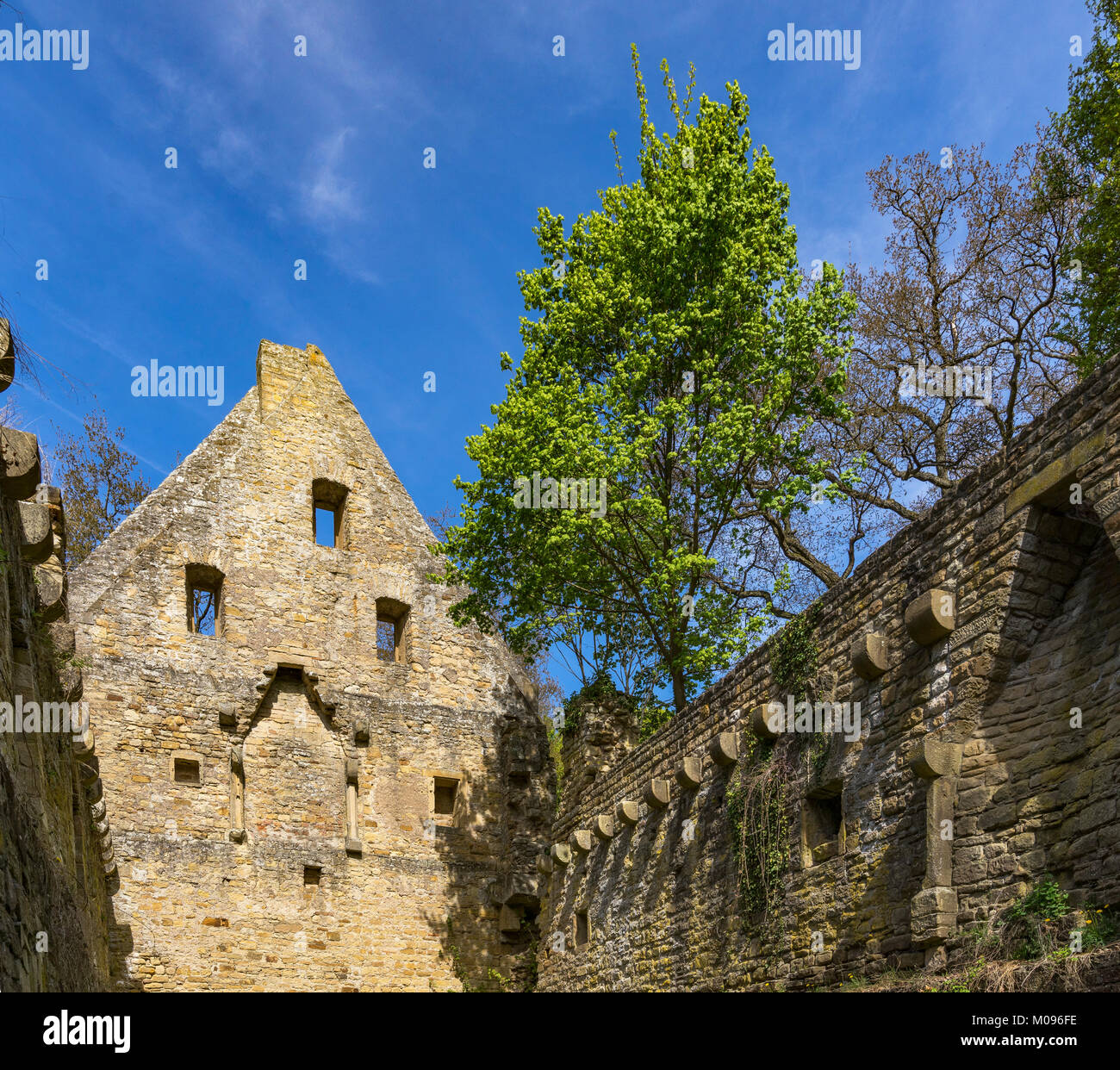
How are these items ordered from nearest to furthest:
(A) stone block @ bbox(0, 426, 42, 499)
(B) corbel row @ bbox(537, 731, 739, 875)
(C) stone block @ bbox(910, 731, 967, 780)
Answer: (A) stone block @ bbox(0, 426, 42, 499) < (C) stone block @ bbox(910, 731, 967, 780) < (B) corbel row @ bbox(537, 731, 739, 875)

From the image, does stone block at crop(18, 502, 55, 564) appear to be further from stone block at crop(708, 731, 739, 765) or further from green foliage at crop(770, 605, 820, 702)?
stone block at crop(708, 731, 739, 765)

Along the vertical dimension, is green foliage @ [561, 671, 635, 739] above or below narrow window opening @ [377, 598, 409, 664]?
below

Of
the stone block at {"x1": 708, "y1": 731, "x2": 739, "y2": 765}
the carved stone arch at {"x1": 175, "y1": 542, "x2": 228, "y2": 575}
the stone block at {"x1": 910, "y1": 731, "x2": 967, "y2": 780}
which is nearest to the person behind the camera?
the stone block at {"x1": 910, "y1": 731, "x2": 967, "y2": 780}

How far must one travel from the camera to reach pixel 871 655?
866 cm

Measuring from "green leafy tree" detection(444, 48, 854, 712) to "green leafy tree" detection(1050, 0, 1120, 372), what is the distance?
3.76 metres

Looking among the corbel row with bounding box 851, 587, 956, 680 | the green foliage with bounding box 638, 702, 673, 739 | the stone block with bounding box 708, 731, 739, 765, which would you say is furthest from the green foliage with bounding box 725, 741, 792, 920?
the green foliage with bounding box 638, 702, 673, 739

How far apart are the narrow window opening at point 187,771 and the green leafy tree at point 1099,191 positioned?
14.3 m

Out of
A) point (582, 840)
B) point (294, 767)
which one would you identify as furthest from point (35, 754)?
point (294, 767)

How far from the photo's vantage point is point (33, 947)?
212 inches

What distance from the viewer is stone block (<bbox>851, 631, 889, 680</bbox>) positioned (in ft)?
28.5

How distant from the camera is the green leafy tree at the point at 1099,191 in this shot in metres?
15.9

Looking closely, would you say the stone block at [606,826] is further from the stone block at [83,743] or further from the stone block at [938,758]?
the stone block at [938,758]
